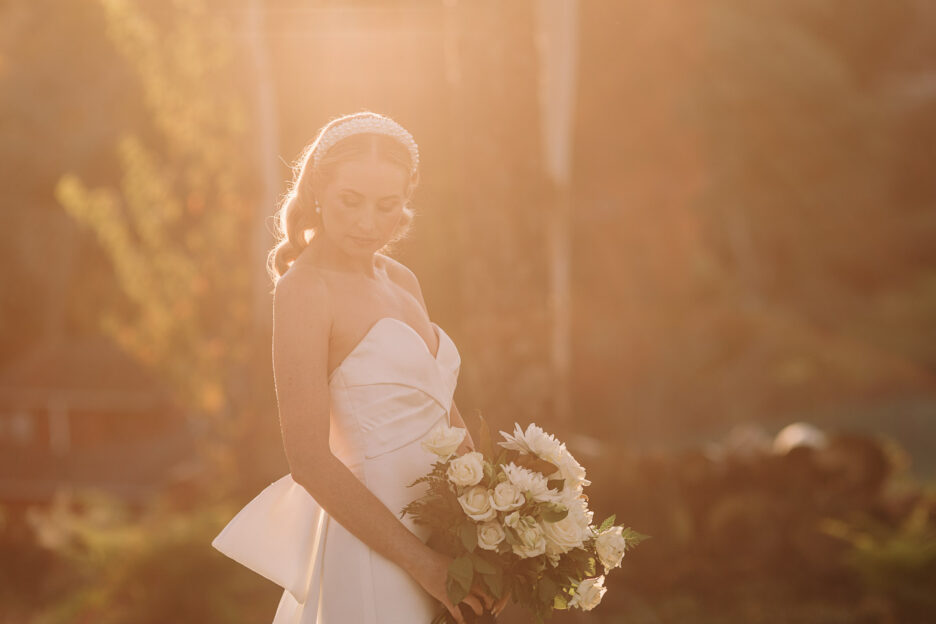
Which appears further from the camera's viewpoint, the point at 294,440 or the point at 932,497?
the point at 932,497

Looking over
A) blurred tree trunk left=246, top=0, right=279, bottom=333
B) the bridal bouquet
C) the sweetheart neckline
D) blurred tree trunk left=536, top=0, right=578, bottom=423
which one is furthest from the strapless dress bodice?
blurred tree trunk left=246, top=0, right=279, bottom=333

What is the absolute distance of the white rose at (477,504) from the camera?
8.67 feet

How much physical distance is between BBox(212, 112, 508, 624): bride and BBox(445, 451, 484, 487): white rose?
213 millimetres

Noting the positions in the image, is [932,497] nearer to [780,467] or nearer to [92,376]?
[780,467]

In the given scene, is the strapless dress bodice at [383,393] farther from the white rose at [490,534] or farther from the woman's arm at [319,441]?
the white rose at [490,534]

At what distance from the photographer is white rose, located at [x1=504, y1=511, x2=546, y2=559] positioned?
8.69 ft

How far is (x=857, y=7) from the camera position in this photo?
919 inches

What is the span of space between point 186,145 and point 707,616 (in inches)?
286

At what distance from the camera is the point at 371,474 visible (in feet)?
9.36

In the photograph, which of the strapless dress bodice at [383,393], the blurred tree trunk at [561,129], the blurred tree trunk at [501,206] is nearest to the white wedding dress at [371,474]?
the strapless dress bodice at [383,393]

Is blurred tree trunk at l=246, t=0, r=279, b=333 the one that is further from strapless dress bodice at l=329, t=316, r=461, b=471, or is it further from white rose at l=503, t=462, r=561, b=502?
white rose at l=503, t=462, r=561, b=502

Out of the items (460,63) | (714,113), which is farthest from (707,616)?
(714,113)

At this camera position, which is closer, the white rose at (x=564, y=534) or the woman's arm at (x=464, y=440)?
the white rose at (x=564, y=534)

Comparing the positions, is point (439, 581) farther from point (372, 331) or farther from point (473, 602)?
point (372, 331)
